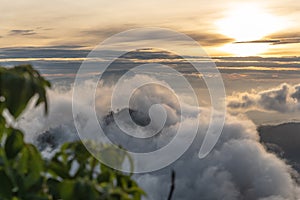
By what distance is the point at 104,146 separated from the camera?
664 centimetres

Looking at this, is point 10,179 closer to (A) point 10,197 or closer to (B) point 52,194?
(A) point 10,197

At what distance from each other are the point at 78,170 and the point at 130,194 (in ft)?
2.50

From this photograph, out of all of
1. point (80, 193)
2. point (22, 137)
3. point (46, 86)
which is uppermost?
point (46, 86)

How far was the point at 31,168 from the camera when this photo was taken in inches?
218

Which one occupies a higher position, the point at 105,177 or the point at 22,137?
the point at 22,137

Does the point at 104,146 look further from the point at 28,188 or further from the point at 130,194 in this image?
the point at 28,188

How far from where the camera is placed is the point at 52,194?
6.21m

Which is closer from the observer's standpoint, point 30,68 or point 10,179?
point 10,179

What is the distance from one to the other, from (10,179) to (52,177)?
1025 millimetres

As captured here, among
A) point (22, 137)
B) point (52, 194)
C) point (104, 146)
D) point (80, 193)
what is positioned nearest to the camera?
point (80, 193)

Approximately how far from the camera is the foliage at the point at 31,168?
17.4 ft

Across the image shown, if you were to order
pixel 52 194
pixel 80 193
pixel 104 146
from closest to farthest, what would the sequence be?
1. pixel 80 193
2. pixel 52 194
3. pixel 104 146

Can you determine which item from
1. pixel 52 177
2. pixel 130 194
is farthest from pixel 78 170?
pixel 130 194

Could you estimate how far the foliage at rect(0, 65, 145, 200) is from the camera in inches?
209
